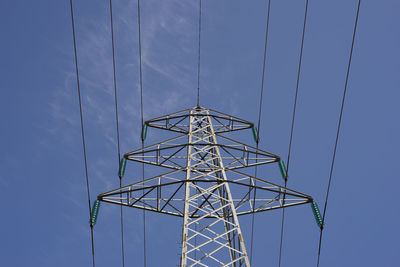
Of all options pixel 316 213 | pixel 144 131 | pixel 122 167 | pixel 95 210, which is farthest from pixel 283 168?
pixel 95 210

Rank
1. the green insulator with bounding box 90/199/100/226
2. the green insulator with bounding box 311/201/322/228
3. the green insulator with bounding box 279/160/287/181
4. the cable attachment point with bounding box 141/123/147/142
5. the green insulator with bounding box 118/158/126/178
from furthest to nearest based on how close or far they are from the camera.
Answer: the cable attachment point with bounding box 141/123/147/142, the green insulator with bounding box 279/160/287/181, the green insulator with bounding box 118/158/126/178, the green insulator with bounding box 311/201/322/228, the green insulator with bounding box 90/199/100/226

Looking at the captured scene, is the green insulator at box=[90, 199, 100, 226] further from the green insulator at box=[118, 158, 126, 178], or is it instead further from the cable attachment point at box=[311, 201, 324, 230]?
the cable attachment point at box=[311, 201, 324, 230]

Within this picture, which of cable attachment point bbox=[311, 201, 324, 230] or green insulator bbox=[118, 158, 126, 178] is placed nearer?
cable attachment point bbox=[311, 201, 324, 230]

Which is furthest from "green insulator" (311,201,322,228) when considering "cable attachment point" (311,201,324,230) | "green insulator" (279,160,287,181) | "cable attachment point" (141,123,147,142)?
"cable attachment point" (141,123,147,142)

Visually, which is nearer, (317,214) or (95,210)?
(95,210)

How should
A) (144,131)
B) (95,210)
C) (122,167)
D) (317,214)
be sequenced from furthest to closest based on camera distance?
(144,131), (122,167), (317,214), (95,210)

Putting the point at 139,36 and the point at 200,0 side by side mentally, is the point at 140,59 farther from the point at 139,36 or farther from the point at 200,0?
the point at 200,0

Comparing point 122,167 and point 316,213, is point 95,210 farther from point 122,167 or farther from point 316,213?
point 316,213

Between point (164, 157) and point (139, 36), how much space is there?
4.60 meters

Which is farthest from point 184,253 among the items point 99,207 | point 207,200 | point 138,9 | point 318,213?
point 138,9

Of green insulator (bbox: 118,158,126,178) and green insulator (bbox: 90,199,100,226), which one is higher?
green insulator (bbox: 118,158,126,178)

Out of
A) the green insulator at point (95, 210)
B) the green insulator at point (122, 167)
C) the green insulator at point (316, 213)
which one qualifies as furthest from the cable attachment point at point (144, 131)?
the green insulator at point (316, 213)

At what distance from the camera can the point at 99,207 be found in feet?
48.2

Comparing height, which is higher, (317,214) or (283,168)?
(283,168)
